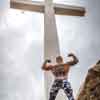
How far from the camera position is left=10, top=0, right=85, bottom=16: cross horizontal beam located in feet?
6.90

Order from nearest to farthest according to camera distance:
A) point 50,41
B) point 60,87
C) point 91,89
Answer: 1. point 91,89
2. point 60,87
3. point 50,41

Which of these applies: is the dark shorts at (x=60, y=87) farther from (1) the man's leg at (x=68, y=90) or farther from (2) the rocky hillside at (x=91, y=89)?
(2) the rocky hillside at (x=91, y=89)

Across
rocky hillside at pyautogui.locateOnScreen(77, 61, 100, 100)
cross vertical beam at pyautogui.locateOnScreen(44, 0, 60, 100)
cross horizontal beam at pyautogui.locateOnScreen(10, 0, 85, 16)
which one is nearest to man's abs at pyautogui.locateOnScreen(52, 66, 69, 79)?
cross vertical beam at pyautogui.locateOnScreen(44, 0, 60, 100)

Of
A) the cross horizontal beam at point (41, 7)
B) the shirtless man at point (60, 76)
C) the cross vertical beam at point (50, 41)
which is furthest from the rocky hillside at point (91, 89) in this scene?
the cross horizontal beam at point (41, 7)

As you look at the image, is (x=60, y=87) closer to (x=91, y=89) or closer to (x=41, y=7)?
(x=41, y=7)

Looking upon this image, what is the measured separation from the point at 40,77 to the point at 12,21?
556 mm

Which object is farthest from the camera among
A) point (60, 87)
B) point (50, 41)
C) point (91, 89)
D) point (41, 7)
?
point (41, 7)

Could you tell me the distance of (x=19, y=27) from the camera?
246 cm

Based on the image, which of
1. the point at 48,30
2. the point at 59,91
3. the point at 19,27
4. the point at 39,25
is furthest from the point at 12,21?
the point at 59,91

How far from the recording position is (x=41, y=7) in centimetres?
216

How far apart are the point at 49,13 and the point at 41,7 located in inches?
3.4

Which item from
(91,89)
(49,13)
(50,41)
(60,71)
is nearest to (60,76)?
(60,71)

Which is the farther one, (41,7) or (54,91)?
(41,7)

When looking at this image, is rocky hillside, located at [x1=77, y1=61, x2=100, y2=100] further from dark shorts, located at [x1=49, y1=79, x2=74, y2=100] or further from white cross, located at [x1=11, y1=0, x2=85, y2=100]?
white cross, located at [x1=11, y1=0, x2=85, y2=100]
